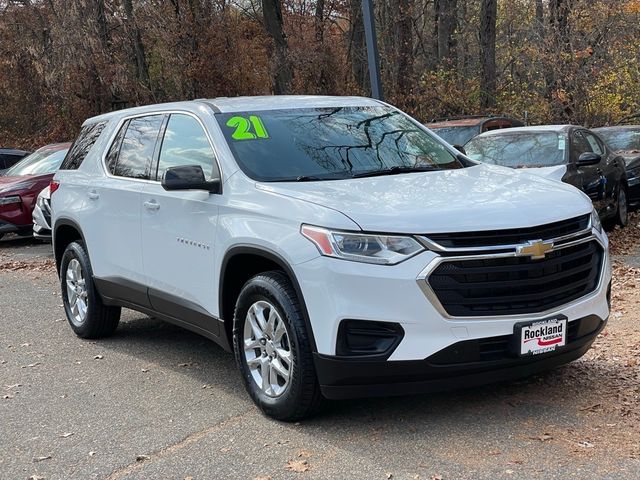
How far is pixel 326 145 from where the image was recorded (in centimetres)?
535

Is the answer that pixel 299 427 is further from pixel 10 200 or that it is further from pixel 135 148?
pixel 10 200

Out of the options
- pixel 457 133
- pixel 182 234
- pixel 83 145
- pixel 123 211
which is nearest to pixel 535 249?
pixel 182 234

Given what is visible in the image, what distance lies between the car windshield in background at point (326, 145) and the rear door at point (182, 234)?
10.2 inches

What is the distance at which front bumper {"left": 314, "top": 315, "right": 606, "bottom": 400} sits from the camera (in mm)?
4109

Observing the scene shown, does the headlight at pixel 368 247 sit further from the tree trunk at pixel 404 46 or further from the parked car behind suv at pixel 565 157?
the tree trunk at pixel 404 46

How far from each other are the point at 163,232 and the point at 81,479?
1952mm

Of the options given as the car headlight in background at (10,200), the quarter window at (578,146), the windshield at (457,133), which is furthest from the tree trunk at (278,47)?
the quarter window at (578,146)

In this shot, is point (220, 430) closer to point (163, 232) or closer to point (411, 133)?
point (163, 232)

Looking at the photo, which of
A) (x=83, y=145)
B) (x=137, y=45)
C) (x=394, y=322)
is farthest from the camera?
(x=137, y=45)

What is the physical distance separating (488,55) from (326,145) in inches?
730

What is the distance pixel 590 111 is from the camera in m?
18.5

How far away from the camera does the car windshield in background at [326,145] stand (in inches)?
200

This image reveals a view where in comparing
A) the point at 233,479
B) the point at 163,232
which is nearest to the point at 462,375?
the point at 233,479

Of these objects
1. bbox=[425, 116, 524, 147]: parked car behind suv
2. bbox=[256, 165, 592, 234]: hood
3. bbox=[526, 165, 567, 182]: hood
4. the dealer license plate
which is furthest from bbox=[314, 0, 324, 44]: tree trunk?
the dealer license plate
